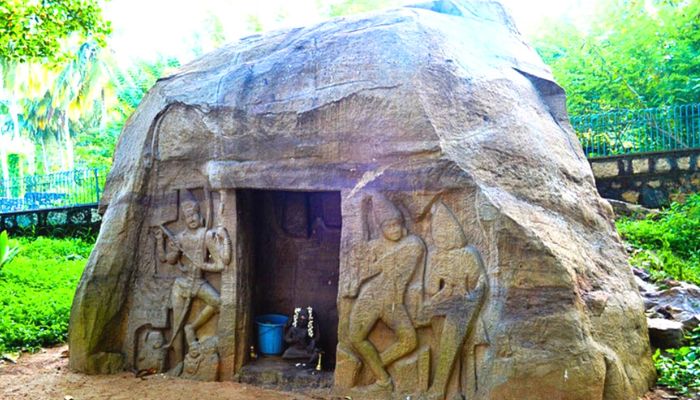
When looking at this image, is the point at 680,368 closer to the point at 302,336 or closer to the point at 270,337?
the point at 302,336

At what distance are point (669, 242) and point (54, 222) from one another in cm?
1173

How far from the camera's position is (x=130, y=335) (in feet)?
16.7

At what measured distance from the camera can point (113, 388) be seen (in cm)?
459

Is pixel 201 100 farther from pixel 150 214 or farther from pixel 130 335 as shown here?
pixel 130 335

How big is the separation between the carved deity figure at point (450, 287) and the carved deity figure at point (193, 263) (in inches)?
70.7

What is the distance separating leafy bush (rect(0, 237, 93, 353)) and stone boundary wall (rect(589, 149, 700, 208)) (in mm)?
8302

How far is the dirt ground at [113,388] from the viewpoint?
14.3 feet

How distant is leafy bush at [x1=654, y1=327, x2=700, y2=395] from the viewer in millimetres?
3965

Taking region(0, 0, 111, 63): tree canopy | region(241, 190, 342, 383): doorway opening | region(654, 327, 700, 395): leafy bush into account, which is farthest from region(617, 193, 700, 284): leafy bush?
region(0, 0, 111, 63): tree canopy

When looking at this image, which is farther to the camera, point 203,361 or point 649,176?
point 649,176

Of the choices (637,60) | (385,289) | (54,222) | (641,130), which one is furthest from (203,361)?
(637,60)

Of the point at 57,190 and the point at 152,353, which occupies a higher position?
the point at 57,190

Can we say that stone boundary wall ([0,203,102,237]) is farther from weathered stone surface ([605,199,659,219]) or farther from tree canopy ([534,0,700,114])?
tree canopy ([534,0,700,114])

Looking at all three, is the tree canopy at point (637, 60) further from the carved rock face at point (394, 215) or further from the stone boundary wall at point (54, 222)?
the stone boundary wall at point (54, 222)
